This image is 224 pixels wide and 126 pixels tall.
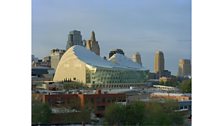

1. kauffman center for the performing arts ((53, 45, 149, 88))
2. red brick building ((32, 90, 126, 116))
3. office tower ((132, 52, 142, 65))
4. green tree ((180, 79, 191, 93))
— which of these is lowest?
red brick building ((32, 90, 126, 116))

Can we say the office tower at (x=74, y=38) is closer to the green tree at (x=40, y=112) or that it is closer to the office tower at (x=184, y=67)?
the green tree at (x=40, y=112)

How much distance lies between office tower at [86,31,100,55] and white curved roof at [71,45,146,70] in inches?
1.2

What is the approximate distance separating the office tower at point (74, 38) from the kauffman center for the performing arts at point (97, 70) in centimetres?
3

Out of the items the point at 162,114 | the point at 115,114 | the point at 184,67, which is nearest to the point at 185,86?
the point at 184,67

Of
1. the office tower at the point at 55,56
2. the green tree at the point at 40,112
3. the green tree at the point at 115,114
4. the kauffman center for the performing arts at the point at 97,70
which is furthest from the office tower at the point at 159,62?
the green tree at the point at 40,112

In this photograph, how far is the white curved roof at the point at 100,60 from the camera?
258 centimetres

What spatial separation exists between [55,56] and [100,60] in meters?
0.38

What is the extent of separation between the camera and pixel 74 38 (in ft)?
8.80

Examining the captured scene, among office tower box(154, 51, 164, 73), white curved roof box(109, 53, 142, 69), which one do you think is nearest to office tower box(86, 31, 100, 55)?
white curved roof box(109, 53, 142, 69)

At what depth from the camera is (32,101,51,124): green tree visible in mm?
2361

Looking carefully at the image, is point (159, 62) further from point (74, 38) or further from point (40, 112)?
point (40, 112)

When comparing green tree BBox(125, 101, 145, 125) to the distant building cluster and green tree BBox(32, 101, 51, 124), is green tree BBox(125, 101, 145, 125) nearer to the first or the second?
the distant building cluster
